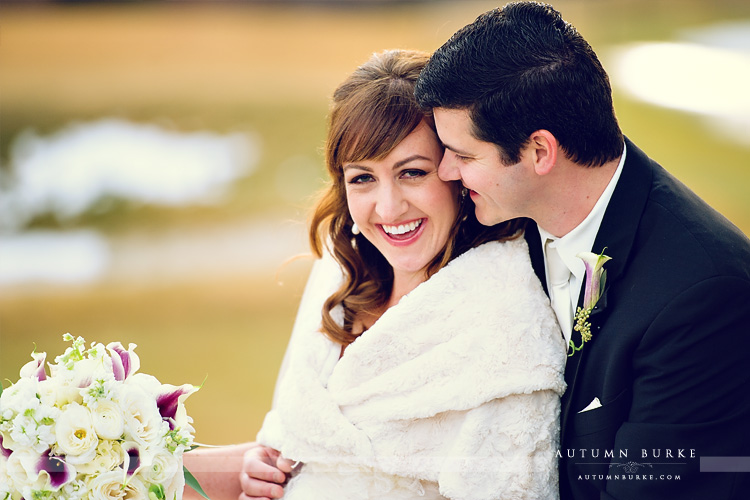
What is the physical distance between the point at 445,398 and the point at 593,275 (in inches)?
17.9

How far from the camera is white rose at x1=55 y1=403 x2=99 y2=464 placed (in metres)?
1.55

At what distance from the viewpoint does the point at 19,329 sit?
6.00m

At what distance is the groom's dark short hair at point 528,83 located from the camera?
1943 mm

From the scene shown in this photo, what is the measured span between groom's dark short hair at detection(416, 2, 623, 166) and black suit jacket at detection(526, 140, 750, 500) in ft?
0.66

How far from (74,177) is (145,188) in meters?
0.72

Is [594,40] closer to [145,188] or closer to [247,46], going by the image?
[247,46]

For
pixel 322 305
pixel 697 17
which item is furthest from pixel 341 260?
pixel 697 17

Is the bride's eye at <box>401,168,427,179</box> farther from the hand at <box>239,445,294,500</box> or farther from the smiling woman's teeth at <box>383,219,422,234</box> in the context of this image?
the hand at <box>239,445,294,500</box>

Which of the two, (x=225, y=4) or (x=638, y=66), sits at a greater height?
(x=225, y=4)

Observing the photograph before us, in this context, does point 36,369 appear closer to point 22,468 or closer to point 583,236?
point 22,468

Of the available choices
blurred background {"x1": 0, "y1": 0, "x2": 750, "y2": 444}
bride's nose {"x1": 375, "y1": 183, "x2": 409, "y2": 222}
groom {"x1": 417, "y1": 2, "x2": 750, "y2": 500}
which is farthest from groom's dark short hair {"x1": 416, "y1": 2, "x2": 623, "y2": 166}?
blurred background {"x1": 0, "y1": 0, "x2": 750, "y2": 444}

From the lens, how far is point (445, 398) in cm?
197

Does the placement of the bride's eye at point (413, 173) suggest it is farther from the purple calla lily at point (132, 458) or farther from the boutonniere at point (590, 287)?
the purple calla lily at point (132, 458)

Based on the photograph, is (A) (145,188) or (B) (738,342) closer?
(B) (738,342)
